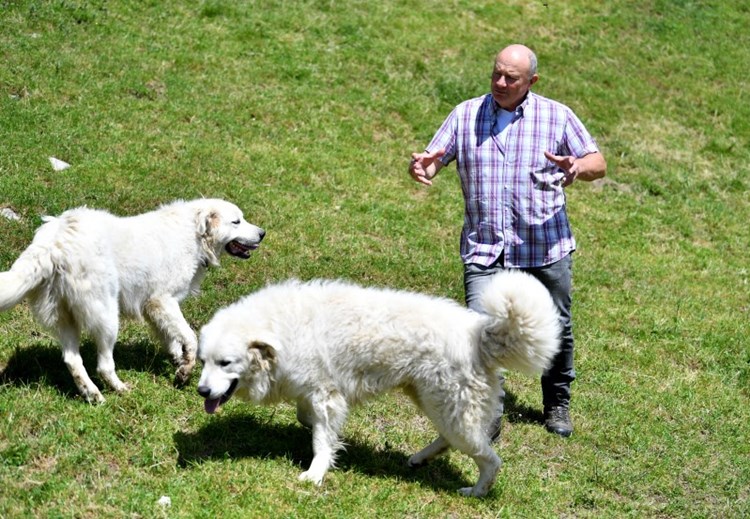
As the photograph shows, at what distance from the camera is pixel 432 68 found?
1515cm

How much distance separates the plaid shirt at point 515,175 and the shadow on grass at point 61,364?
106 inches

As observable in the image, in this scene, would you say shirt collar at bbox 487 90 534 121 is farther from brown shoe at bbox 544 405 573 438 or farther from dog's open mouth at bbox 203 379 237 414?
dog's open mouth at bbox 203 379 237 414

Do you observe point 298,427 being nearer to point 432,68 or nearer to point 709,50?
point 432,68

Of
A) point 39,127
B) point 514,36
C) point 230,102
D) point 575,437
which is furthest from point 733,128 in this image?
point 39,127

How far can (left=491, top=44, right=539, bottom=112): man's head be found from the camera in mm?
6625

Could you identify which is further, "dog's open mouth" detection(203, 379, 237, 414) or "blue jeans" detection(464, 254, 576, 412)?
"blue jeans" detection(464, 254, 576, 412)

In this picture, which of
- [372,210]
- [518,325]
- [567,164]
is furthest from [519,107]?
[372,210]

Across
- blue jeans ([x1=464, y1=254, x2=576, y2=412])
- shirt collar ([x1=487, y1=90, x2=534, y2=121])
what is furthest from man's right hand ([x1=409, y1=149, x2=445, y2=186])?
blue jeans ([x1=464, y1=254, x2=576, y2=412])

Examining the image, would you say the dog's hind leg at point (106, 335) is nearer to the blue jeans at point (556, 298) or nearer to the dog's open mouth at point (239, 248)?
the dog's open mouth at point (239, 248)

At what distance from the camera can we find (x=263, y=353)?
5934mm

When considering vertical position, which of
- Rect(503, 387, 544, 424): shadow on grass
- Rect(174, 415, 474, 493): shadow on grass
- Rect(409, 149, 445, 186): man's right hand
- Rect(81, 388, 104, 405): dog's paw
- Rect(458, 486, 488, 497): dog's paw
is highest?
Rect(409, 149, 445, 186): man's right hand

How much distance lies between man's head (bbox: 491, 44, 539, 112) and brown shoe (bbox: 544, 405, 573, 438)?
2.57 meters

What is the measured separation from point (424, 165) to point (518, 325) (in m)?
1.66

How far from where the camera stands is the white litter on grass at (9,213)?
904 cm
